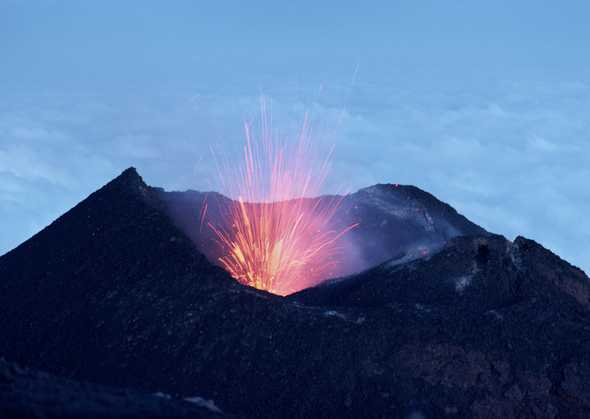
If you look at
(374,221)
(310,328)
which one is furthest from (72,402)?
(374,221)

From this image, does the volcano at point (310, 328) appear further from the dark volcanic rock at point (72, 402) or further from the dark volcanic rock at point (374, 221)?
the dark volcanic rock at point (374, 221)

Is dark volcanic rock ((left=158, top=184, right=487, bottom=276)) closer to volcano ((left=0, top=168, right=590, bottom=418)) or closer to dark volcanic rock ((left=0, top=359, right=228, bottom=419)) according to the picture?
volcano ((left=0, top=168, right=590, bottom=418))

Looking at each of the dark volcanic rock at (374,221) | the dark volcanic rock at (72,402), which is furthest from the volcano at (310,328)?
the dark volcanic rock at (374,221)

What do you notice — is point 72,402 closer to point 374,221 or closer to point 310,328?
point 310,328

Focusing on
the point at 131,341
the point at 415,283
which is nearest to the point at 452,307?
the point at 415,283

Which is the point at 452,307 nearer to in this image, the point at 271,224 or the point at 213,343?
the point at 213,343

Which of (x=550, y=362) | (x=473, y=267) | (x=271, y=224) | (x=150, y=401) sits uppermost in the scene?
(x=271, y=224)

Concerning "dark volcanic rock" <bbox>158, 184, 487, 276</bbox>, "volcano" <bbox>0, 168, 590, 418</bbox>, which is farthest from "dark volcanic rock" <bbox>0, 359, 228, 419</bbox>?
"dark volcanic rock" <bbox>158, 184, 487, 276</bbox>
